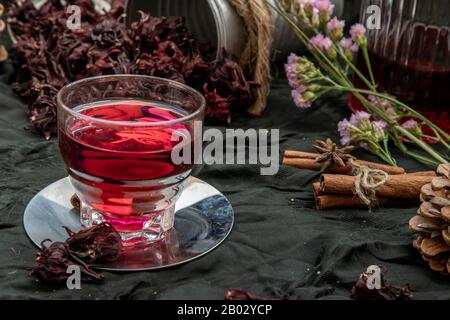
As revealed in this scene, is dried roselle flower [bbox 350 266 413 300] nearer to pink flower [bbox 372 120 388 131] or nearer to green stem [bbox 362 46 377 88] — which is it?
pink flower [bbox 372 120 388 131]

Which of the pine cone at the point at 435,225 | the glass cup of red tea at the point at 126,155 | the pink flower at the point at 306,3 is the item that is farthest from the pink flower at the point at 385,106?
the glass cup of red tea at the point at 126,155

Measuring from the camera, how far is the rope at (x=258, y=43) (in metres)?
1.70

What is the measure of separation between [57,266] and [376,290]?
409 mm

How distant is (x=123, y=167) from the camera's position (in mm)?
1011

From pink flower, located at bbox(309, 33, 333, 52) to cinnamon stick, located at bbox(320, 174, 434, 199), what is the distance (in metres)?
0.34

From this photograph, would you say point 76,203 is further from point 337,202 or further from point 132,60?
point 132,60

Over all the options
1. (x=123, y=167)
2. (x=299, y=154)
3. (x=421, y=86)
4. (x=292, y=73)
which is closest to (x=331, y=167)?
(x=299, y=154)

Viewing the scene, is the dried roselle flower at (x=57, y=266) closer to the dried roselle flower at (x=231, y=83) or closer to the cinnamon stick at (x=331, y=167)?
the cinnamon stick at (x=331, y=167)

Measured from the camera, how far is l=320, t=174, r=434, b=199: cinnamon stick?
4.16 feet

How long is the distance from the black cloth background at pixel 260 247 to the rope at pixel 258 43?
0.32 meters

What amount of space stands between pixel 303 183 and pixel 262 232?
212 millimetres

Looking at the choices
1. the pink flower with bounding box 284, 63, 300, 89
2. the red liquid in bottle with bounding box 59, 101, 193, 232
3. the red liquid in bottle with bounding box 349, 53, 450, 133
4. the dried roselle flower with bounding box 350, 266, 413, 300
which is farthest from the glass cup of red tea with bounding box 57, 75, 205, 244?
the red liquid in bottle with bounding box 349, 53, 450, 133

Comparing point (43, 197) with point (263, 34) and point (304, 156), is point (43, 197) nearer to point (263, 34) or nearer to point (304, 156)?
point (304, 156)
